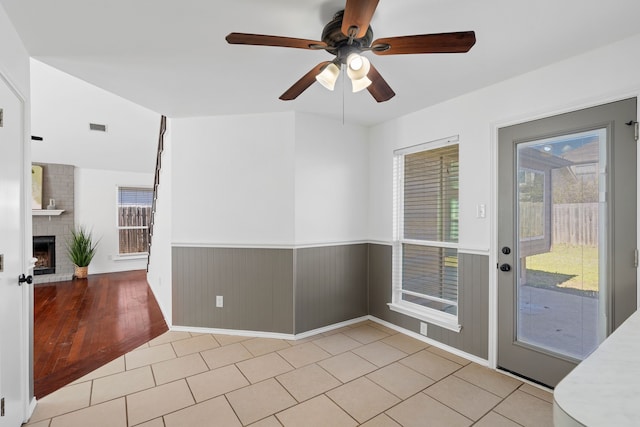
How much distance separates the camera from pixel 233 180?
3.23m

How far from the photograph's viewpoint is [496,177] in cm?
251

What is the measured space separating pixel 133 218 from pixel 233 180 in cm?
476

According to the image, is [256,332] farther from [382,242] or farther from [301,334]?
[382,242]

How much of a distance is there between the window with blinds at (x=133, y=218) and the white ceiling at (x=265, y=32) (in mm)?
4696

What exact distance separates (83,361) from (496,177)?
12.5ft

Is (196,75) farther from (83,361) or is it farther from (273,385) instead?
(83,361)

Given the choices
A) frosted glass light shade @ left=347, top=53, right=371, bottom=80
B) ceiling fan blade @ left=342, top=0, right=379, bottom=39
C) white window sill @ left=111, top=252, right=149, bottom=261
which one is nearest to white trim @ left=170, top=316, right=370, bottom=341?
frosted glass light shade @ left=347, top=53, right=371, bottom=80

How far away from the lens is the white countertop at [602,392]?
1.68ft

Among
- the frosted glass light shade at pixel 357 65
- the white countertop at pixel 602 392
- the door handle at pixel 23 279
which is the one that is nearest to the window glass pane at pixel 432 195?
the frosted glass light shade at pixel 357 65

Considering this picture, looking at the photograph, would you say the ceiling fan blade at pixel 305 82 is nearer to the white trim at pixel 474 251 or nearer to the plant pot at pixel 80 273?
the white trim at pixel 474 251

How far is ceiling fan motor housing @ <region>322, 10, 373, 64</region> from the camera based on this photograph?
1.50m

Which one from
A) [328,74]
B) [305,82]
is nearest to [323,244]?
[305,82]

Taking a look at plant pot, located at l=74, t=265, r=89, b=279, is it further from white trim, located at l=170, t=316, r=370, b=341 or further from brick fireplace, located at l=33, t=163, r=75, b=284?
white trim, located at l=170, t=316, r=370, b=341

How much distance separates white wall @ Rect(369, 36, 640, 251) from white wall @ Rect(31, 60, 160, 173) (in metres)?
3.71
